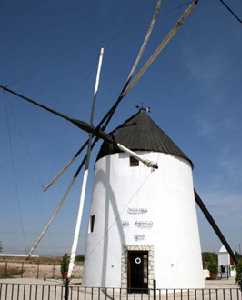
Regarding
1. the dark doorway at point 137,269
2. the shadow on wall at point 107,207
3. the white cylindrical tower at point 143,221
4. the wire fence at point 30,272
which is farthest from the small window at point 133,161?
the wire fence at point 30,272

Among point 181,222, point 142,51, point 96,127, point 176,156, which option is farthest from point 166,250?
point 142,51

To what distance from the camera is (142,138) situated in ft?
58.7

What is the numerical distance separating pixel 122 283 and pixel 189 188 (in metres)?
5.62

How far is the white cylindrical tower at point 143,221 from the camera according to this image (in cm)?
1598

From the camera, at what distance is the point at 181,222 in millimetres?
17000

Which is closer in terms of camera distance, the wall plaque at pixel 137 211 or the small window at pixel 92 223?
the wall plaque at pixel 137 211

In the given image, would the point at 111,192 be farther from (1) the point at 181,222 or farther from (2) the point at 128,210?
(1) the point at 181,222

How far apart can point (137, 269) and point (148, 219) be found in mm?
3020

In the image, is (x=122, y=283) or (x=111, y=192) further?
(x=111, y=192)

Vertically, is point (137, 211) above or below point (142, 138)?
below

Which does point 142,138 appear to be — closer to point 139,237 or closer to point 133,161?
point 133,161

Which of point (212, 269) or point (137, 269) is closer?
point (137, 269)

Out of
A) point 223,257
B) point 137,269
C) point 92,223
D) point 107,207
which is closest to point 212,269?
point 223,257

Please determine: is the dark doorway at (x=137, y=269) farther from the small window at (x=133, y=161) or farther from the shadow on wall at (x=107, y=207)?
the small window at (x=133, y=161)
